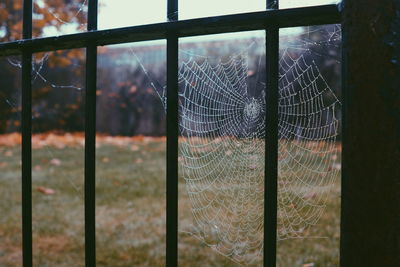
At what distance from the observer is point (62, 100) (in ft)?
35.5

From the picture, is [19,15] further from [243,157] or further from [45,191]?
[243,157]

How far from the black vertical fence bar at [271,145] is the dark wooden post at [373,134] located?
0.17 meters

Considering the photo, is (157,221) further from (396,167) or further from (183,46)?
(183,46)

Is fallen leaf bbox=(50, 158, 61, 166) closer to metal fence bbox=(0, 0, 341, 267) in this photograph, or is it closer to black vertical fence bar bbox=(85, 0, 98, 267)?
metal fence bbox=(0, 0, 341, 267)

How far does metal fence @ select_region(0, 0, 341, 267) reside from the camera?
93cm

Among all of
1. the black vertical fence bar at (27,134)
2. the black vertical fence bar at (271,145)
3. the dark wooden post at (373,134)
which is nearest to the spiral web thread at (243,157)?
the black vertical fence bar at (271,145)

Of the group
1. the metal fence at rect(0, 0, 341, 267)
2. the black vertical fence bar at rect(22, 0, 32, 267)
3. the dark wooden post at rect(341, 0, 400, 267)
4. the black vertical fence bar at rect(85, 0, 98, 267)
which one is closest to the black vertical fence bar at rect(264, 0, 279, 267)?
the metal fence at rect(0, 0, 341, 267)

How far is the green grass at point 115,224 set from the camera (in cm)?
292

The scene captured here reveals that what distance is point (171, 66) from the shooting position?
1.04 metres

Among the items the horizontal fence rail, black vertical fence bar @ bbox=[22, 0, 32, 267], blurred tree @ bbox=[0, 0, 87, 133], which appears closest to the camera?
the horizontal fence rail

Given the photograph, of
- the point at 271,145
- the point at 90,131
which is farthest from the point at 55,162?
the point at 271,145

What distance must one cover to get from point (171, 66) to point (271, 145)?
0.28 meters

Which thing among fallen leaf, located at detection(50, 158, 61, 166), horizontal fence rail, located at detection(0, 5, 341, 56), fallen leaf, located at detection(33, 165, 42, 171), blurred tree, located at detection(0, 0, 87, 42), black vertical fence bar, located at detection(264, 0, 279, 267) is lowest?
fallen leaf, located at detection(33, 165, 42, 171)

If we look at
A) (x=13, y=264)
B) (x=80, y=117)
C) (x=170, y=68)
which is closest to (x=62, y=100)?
(x=80, y=117)
